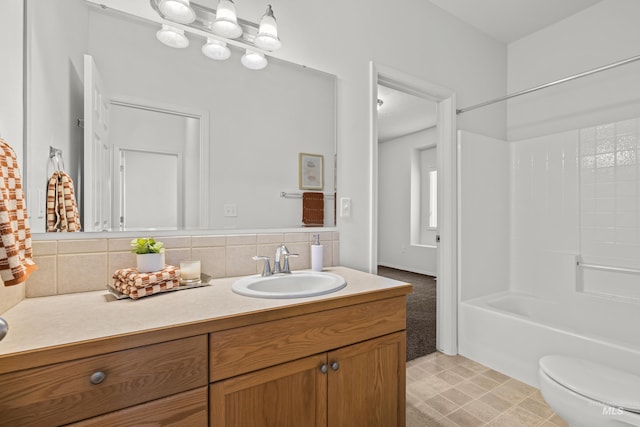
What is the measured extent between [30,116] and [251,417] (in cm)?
118

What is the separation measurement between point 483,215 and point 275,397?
213 centimetres

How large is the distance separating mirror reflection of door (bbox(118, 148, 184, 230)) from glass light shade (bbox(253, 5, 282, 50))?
2.13 ft

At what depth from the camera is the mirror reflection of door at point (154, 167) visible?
121 centimetres

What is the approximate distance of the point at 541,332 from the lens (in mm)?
1841

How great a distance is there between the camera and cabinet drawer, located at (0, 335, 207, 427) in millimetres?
636

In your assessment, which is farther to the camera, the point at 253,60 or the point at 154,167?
the point at 253,60

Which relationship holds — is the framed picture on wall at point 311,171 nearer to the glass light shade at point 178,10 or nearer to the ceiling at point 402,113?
the glass light shade at point 178,10

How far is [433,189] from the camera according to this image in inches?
208

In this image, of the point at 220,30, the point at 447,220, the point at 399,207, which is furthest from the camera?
the point at 399,207

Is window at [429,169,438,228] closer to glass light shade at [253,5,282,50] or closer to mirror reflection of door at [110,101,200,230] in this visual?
glass light shade at [253,5,282,50]

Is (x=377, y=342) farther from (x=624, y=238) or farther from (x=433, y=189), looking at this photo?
(x=433, y=189)

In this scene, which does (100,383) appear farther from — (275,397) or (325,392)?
(325,392)

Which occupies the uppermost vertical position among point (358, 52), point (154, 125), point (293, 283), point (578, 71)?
point (578, 71)

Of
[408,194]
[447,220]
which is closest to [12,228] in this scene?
[447,220]
